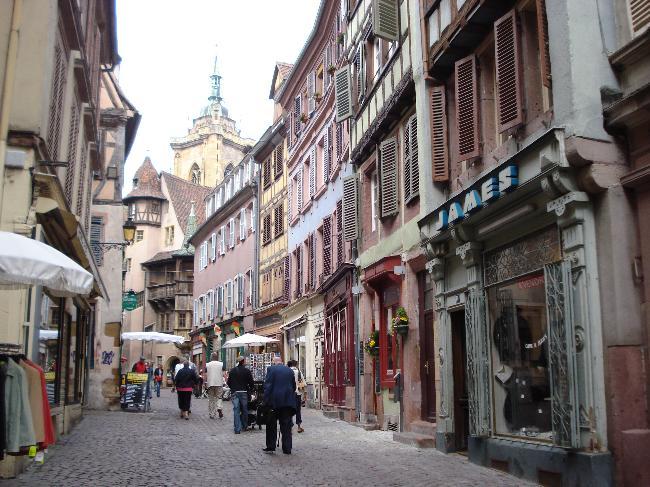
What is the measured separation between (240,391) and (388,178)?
5624 millimetres

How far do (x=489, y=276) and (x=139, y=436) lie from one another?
8.48 m

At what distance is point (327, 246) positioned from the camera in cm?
2542

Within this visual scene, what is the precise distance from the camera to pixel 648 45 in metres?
8.38

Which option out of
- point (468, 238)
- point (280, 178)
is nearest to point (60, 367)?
point (468, 238)

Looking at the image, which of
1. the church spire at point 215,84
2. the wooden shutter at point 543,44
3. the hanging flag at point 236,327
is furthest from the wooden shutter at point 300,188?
the church spire at point 215,84

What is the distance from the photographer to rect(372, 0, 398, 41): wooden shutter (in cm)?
1700

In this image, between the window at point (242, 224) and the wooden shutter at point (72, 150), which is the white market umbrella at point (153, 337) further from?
the window at point (242, 224)

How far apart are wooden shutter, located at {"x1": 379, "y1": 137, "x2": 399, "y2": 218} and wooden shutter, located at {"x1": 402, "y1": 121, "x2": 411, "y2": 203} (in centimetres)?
65

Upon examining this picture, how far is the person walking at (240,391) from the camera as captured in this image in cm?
1688

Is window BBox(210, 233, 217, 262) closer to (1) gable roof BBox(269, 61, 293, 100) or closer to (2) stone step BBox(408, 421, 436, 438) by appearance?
(1) gable roof BBox(269, 61, 293, 100)

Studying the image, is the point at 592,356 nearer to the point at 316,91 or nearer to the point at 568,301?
the point at 568,301

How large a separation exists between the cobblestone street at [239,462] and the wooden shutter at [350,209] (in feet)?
17.4

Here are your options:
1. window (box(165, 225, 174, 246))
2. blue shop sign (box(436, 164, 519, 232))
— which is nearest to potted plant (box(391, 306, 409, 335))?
blue shop sign (box(436, 164, 519, 232))

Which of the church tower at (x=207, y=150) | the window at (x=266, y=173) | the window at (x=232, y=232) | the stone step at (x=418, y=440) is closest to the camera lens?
the stone step at (x=418, y=440)
